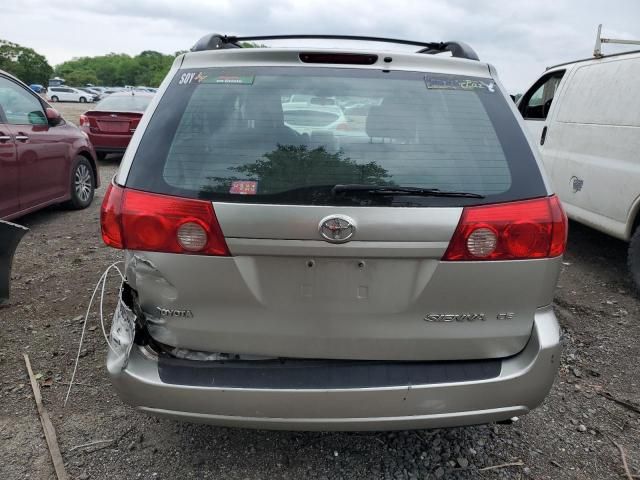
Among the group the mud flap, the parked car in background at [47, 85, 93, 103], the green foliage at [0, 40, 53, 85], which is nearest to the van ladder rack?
the mud flap

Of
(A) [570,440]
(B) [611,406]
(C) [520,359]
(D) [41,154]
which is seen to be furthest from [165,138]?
(D) [41,154]

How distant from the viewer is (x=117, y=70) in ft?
406

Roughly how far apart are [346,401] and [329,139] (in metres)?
0.98

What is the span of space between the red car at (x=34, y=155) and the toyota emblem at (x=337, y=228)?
4514mm

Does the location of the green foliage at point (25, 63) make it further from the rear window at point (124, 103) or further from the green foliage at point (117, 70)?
the rear window at point (124, 103)

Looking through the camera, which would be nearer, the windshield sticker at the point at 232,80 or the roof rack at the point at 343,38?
the windshield sticker at the point at 232,80

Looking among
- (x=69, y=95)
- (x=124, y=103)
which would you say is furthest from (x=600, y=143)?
(x=69, y=95)

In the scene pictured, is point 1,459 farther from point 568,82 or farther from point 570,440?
point 568,82

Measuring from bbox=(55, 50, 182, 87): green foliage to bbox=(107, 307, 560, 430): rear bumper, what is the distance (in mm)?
113758

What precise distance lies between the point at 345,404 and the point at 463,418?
452 mm

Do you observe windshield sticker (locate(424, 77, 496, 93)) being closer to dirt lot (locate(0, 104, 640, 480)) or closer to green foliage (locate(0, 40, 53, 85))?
dirt lot (locate(0, 104, 640, 480))

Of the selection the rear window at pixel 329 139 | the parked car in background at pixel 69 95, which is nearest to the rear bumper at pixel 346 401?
the rear window at pixel 329 139

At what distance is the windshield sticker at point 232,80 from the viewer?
2.14 metres

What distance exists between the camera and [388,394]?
194 cm
